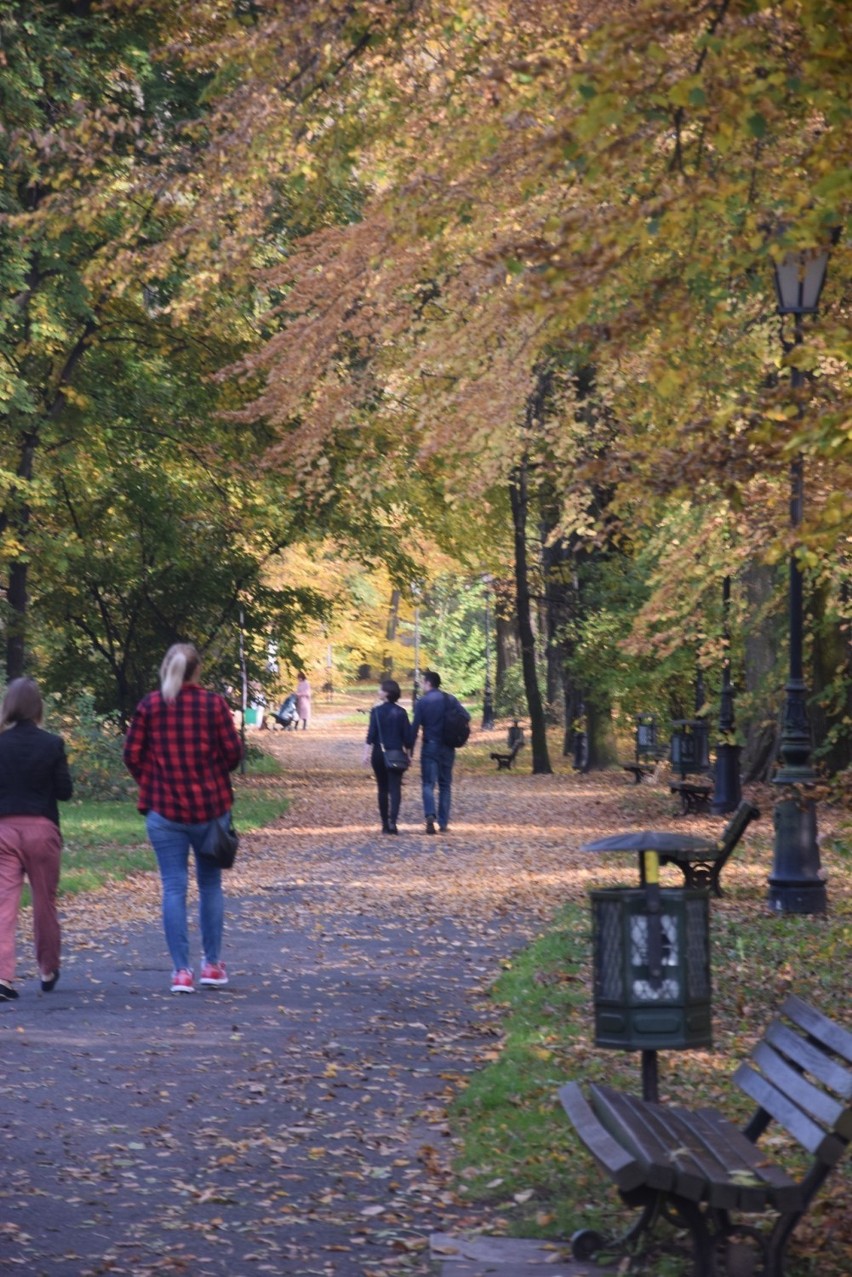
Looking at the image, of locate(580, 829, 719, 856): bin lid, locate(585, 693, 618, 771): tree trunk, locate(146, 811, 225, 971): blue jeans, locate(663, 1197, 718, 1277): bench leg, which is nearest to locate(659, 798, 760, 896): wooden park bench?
locate(146, 811, 225, 971): blue jeans

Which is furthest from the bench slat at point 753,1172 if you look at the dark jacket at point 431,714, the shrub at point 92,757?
the shrub at point 92,757

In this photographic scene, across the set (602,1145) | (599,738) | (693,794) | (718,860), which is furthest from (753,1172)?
(599,738)

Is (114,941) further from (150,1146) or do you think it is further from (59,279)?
(59,279)

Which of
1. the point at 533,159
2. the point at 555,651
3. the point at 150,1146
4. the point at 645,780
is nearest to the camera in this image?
the point at 150,1146

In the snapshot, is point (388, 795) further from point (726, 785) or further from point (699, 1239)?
point (699, 1239)

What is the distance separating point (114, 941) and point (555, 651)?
1263 inches

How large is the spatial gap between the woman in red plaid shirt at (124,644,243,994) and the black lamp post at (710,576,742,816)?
1348 cm

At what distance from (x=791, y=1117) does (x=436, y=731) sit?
17617 millimetres

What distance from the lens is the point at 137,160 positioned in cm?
2178

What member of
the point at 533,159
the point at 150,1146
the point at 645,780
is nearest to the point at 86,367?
the point at 645,780

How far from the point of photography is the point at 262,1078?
341 inches

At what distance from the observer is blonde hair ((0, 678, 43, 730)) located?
1098 cm

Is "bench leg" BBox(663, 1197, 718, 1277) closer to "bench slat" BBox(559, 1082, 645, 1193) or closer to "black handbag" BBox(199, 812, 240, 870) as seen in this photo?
"bench slat" BBox(559, 1082, 645, 1193)

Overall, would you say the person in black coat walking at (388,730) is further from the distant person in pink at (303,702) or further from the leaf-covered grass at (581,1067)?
the distant person in pink at (303,702)
